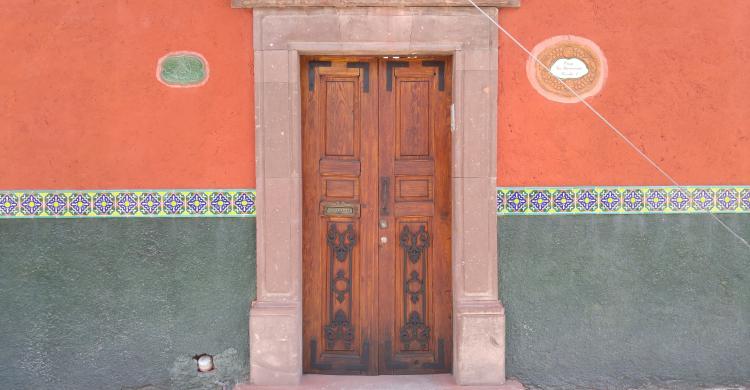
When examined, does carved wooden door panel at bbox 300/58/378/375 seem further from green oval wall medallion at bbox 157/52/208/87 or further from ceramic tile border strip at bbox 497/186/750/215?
ceramic tile border strip at bbox 497/186/750/215

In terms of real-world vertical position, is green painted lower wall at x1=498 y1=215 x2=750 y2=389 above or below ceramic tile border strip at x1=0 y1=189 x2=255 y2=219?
below

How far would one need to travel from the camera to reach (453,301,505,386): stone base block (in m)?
3.99

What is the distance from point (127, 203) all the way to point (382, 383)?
2244 mm

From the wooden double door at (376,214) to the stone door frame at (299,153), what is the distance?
19cm

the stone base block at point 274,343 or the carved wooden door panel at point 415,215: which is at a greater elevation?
the carved wooden door panel at point 415,215

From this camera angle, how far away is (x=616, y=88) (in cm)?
406

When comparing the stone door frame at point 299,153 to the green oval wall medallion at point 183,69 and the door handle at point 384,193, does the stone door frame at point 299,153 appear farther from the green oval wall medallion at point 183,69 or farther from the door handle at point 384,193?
the door handle at point 384,193

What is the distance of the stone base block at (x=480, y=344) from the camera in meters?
3.99

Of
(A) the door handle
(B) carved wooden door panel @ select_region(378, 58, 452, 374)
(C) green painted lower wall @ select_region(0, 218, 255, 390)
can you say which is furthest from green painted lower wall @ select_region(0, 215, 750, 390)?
(A) the door handle

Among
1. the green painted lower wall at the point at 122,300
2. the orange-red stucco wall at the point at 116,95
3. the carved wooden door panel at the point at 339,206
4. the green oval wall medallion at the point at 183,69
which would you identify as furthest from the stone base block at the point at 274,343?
the green oval wall medallion at the point at 183,69

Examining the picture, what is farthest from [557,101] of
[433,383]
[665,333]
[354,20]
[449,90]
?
[433,383]

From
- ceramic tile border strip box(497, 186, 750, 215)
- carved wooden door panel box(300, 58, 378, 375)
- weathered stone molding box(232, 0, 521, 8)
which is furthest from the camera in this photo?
carved wooden door panel box(300, 58, 378, 375)

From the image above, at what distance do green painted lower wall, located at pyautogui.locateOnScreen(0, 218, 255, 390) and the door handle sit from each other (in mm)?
979

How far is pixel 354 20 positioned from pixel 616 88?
1944 millimetres
